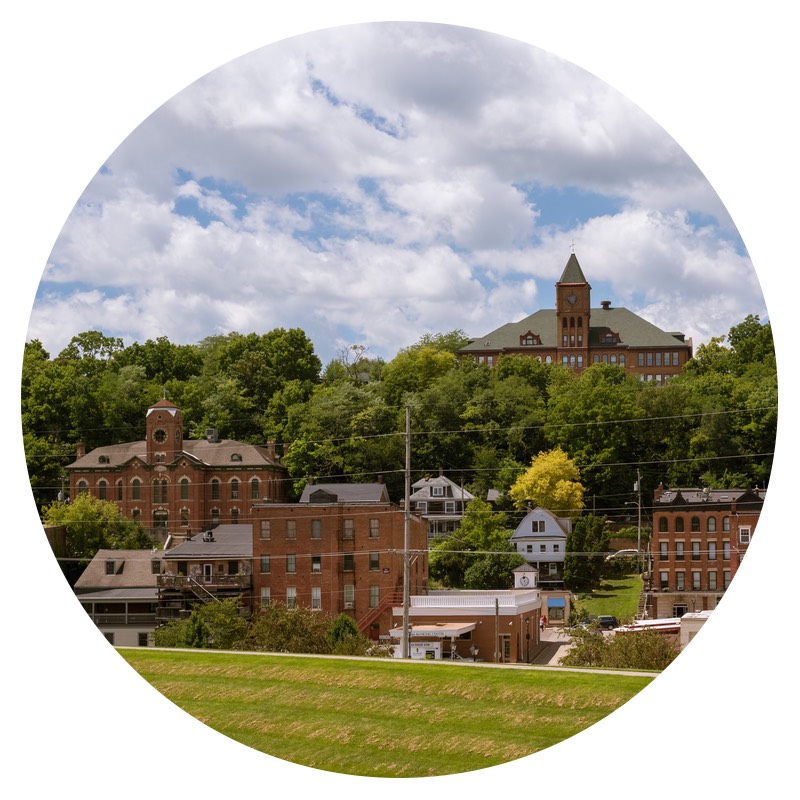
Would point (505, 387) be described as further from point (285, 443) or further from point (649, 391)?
point (285, 443)

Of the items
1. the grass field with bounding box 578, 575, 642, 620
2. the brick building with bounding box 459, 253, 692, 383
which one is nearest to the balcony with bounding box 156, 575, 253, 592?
the brick building with bounding box 459, 253, 692, 383

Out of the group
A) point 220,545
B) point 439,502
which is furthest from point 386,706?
point 220,545

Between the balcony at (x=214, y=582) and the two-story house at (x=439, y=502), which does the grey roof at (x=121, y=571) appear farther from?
Result: the two-story house at (x=439, y=502)

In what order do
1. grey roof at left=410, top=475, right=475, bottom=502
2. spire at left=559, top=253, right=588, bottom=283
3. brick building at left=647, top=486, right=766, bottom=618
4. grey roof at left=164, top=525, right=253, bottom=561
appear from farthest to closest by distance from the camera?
grey roof at left=164, top=525, right=253, bottom=561, grey roof at left=410, top=475, right=475, bottom=502, spire at left=559, top=253, right=588, bottom=283, brick building at left=647, top=486, right=766, bottom=618

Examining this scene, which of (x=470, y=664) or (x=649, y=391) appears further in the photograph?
(x=649, y=391)

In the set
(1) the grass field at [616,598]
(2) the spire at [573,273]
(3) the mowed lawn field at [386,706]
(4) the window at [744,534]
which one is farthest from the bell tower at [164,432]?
(4) the window at [744,534]

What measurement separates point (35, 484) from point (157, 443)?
91cm

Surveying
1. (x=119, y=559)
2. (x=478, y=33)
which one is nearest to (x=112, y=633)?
(x=119, y=559)

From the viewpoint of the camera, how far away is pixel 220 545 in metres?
8.21

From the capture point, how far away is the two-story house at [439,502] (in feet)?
26.4

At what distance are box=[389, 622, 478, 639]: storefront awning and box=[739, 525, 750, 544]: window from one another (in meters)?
1.88

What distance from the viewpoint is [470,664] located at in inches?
305

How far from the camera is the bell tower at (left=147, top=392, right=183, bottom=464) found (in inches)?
328

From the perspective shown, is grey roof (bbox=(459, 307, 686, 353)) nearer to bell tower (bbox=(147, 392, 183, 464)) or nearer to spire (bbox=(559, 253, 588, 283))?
spire (bbox=(559, 253, 588, 283))
